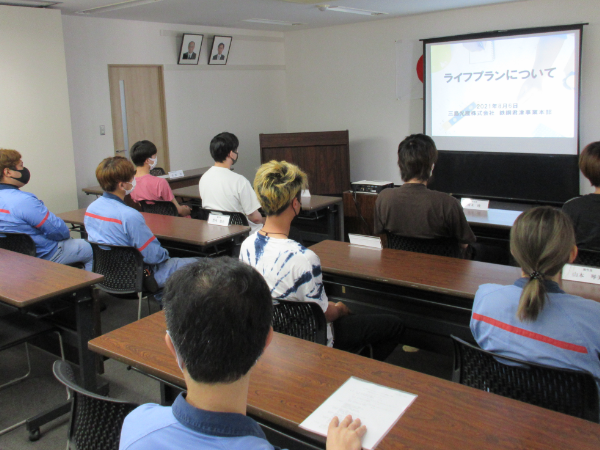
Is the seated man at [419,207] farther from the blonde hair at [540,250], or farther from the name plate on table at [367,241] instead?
the blonde hair at [540,250]

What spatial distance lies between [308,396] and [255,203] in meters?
2.67

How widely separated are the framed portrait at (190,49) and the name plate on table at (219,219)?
12.8 ft

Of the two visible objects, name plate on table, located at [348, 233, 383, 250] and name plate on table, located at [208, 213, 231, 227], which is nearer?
name plate on table, located at [348, 233, 383, 250]

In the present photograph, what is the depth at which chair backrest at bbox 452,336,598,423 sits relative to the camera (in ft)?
4.46

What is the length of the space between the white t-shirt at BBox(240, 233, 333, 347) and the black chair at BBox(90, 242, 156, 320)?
125 cm

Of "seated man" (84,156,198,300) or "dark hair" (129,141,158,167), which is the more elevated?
"dark hair" (129,141,158,167)

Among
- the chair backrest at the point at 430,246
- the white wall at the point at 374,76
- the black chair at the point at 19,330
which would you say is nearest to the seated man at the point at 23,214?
the black chair at the point at 19,330

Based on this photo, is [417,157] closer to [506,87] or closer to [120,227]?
[120,227]

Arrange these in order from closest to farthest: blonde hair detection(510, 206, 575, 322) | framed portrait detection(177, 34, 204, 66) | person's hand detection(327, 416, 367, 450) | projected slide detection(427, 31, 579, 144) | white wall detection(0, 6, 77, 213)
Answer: person's hand detection(327, 416, 367, 450) → blonde hair detection(510, 206, 575, 322) → white wall detection(0, 6, 77, 213) → projected slide detection(427, 31, 579, 144) → framed portrait detection(177, 34, 204, 66)

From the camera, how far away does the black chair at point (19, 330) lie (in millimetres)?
2381

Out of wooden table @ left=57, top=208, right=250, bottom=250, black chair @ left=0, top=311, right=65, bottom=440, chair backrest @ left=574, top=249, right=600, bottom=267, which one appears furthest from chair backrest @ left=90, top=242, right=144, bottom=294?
chair backrest @ left=574, top=249, right=600, bottom=267

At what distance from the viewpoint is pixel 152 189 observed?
420cm

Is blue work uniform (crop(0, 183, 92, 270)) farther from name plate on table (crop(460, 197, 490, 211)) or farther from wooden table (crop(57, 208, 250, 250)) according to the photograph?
name plate on table (crop(460, 197, 490, 211))

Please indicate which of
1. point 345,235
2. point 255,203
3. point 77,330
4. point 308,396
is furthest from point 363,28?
point 308,396
